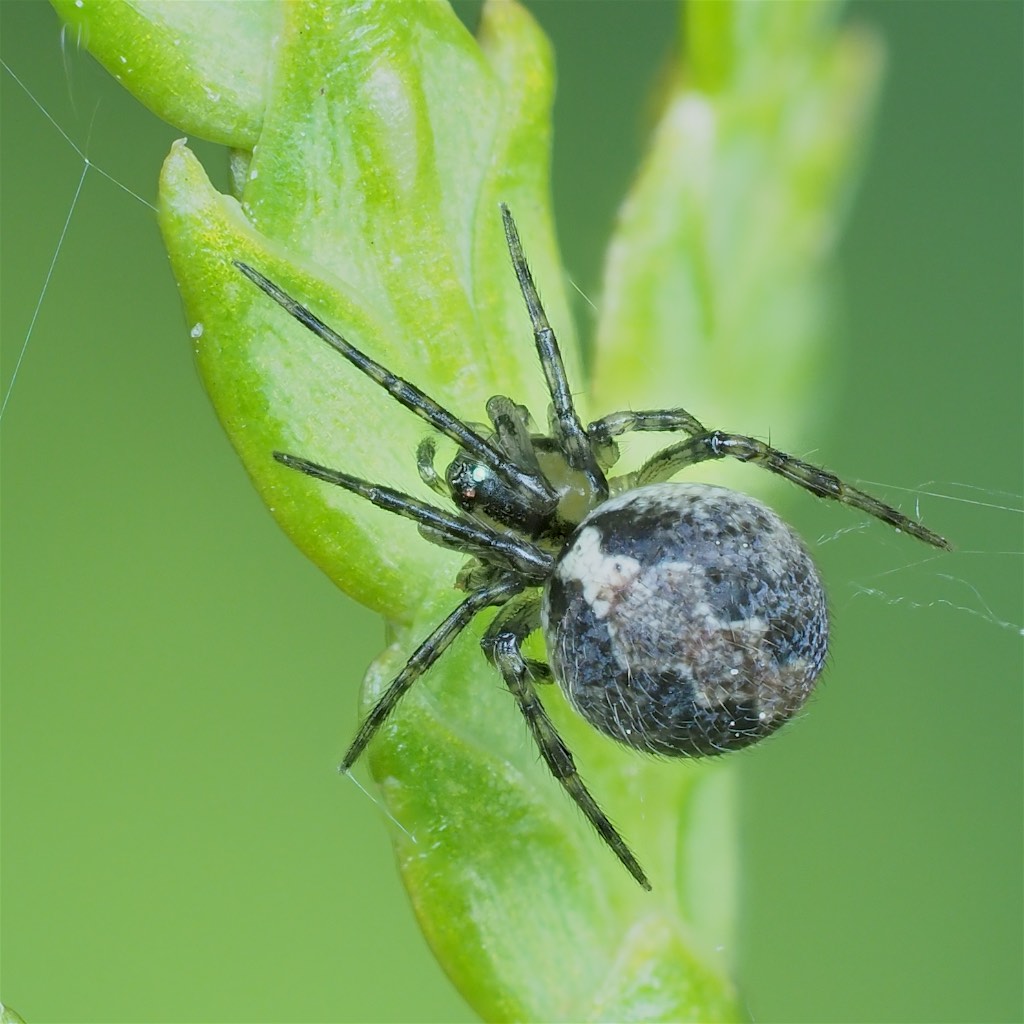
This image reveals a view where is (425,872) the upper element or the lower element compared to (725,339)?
lower

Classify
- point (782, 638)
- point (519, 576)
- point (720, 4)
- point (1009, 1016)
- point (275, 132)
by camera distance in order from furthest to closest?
A: point (1009, 1016)
point (519, 576)
point (782, 638)
point (720, 4)
point (275, 132)

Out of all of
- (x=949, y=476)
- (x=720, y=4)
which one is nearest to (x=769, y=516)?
(x=720, y=4)

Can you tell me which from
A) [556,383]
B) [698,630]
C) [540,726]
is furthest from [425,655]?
[556,383]

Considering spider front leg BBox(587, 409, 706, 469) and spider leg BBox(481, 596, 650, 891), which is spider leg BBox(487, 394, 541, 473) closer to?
spider front leg BBox(587, 409, 706, 469)

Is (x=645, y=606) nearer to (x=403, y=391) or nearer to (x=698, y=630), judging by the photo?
(x=698, y=630)

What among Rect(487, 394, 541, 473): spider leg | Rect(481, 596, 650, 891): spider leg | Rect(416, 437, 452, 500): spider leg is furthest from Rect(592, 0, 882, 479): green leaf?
Rect(481, 596, 650, 891): spider leg

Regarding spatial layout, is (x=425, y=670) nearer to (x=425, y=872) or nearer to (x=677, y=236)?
(x=425, y=872)


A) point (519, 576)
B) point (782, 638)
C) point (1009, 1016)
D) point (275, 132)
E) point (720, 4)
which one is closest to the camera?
Answer: point (275, 132)
